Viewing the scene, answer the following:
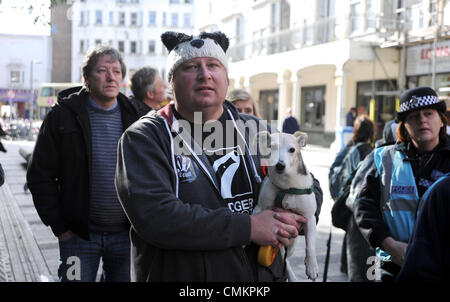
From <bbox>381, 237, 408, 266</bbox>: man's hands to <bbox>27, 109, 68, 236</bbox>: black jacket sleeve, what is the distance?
2.28 metres

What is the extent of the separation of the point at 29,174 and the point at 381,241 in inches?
103

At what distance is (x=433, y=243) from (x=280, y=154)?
80cm

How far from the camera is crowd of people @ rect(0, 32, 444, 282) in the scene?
6.66 ft

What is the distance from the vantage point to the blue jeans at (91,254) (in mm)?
3467

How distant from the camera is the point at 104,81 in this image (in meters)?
3.70

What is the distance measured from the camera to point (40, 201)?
3.51 meters

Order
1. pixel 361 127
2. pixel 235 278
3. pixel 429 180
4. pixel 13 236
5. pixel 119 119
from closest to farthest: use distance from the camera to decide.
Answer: pixel 235 278 → pixel 429 180 → pixel 119 119 → pixel 361 127 → pixel 13 236

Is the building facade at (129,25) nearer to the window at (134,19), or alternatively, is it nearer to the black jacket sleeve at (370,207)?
the window at (134,19)

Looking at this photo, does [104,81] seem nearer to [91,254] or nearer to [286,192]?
[91,254]

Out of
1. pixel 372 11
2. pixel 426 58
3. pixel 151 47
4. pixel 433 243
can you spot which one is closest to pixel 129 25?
pixel 151 47

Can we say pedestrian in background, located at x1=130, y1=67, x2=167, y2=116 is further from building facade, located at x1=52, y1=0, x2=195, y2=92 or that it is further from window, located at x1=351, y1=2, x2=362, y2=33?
building facade, located at x1=52, y1=0, x2=195, y2=92

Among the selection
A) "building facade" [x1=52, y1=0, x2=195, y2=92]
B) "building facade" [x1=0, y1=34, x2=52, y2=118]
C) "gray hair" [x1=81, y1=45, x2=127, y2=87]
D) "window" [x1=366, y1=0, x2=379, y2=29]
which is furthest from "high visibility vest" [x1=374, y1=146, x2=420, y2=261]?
"building facade" [x1=0, y1=34, x2=52, y2=118]

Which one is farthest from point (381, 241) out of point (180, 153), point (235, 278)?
point (180, 153)

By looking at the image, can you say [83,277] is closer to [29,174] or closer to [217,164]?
[29,174]
